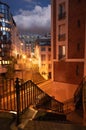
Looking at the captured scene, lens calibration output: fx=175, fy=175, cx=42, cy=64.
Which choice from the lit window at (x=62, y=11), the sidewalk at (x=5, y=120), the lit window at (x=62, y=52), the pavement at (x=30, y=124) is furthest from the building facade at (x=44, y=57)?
the pavement at (x=30, y=124)

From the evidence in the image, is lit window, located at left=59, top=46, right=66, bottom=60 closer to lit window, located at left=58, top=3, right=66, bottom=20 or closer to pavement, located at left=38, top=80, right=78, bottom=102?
pavement, located at left=38, top=80, right=78, bottom=102

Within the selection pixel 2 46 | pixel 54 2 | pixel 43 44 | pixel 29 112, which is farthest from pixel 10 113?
pixel 43 44

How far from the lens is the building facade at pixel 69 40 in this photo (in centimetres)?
1700

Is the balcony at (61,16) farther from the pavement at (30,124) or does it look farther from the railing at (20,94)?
the pavement at (30,124)

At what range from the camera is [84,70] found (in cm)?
1684

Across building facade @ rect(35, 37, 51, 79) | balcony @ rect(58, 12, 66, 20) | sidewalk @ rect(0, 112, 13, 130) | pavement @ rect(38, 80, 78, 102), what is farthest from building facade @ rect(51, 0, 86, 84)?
building facade @ rect(35, 37, 51, 79)

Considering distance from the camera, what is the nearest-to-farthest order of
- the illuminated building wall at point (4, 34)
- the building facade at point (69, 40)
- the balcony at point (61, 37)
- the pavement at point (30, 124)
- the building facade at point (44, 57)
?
1. the pavement at point (30, 124)
2. the building facade at point (69, 40)
3. the balcony at point (61, 37)
4. the illuminated building wall at point (4, 34)
5. the building facade at point (44, 57)

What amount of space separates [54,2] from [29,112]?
15.8 metres

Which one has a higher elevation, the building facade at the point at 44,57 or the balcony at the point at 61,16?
the balcony at the point at 61,16

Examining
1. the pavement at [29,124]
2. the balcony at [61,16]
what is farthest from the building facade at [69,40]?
the pavement at [29,124]

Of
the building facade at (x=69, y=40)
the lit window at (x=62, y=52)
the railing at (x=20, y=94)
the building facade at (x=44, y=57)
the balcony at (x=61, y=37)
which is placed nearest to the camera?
the railing at (x=20, y=94)

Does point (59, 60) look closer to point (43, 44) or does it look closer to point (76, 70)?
point (76, 70)

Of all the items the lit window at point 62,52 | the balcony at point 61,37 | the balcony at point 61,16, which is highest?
the balcony at point 61,16

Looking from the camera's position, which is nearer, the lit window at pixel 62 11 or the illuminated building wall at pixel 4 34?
the lit window at pixel 62 11
